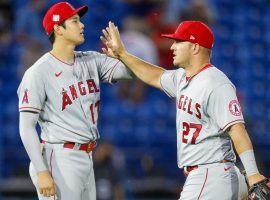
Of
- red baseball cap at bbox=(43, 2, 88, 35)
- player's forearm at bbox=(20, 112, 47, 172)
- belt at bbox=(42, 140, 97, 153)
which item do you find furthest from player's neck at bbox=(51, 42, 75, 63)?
belt at bbox=(42, 140, 97, 153)

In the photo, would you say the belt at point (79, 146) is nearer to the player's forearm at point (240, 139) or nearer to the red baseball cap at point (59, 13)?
the red baseball cap at point (59, 13)

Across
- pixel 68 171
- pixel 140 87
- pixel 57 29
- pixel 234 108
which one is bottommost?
pixel 68 171

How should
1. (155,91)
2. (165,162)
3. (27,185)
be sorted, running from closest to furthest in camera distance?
(27,185) → (165,162) → (155,91)

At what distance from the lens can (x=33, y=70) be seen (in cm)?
611

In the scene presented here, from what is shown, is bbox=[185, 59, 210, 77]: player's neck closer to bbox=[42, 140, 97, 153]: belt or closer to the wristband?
the wristband

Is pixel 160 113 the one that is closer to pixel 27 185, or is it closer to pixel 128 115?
pixel 128 115

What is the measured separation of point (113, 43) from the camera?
646cm

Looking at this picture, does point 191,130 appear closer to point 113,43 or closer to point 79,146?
point 79,146

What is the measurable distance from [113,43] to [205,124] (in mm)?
1070

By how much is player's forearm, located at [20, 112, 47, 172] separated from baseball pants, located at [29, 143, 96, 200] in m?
0.21

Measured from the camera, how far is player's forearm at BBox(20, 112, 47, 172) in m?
5.91

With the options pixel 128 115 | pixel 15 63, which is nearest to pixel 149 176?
pixel 128 115

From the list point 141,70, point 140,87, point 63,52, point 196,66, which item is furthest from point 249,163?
point 140,87

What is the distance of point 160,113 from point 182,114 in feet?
16.1
